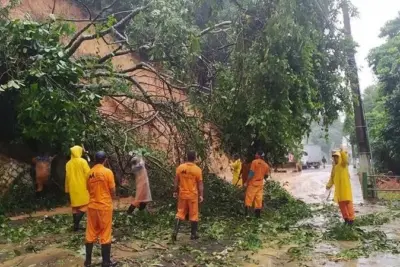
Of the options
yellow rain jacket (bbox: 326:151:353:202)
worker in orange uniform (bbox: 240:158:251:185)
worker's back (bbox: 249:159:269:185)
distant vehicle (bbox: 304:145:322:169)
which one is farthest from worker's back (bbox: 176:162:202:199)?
distant vehicle (bbox: 304:145:322:169)

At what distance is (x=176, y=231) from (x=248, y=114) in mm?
3374

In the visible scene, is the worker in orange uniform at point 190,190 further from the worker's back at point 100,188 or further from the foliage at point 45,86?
the foliage at point 45,86

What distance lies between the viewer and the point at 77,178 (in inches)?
304

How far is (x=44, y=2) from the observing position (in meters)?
22.4

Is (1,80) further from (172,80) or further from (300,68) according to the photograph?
(300,68)

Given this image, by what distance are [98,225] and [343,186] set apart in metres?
4.79

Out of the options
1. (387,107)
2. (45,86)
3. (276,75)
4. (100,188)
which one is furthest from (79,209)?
(387,107)

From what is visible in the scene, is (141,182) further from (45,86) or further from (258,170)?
(45,86)

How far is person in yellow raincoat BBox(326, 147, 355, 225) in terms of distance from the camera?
26.7 ft

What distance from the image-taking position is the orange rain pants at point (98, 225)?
5508 millimetres

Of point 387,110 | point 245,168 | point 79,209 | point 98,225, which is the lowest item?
point 98,225

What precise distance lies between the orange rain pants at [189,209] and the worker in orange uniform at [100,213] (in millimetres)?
1809

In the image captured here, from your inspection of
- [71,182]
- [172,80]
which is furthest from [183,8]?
[71,182]

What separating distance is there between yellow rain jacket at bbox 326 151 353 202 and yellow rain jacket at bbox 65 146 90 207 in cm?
466
